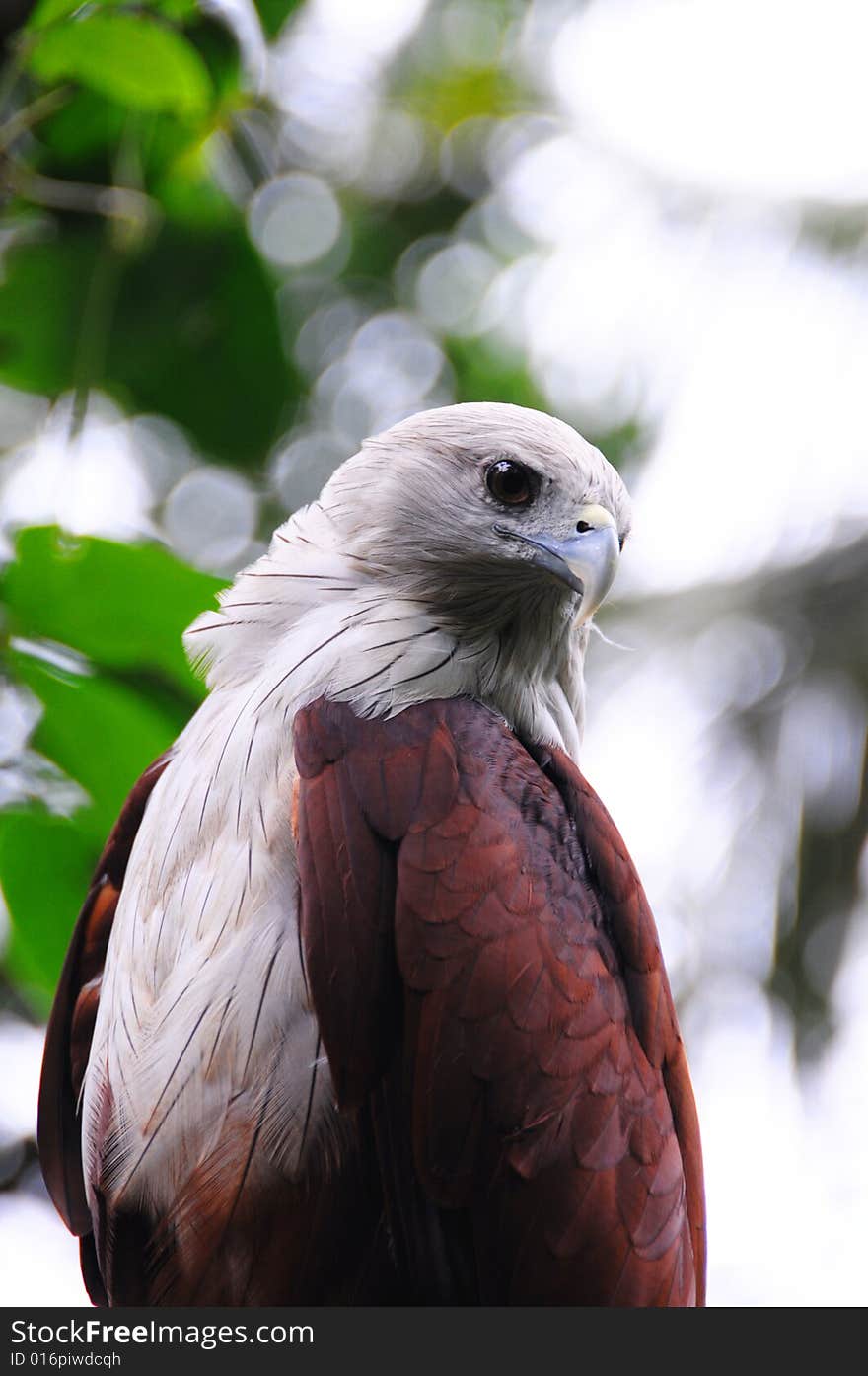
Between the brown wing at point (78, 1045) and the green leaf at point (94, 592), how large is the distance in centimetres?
69

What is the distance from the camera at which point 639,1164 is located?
3.12 metres

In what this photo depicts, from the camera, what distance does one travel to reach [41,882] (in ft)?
10.4

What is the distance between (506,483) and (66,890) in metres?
1.50

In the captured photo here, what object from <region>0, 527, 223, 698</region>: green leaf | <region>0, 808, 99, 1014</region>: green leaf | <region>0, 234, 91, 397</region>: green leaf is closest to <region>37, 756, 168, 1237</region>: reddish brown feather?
<region>0, 808, 99, 1014</region>: green leaf

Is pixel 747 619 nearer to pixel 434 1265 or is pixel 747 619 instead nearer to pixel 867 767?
pixel 867 767

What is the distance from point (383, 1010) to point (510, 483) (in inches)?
56.2

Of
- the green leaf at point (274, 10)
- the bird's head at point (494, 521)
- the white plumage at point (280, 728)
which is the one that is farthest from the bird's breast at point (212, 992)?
the green leaf at point (274, 10)

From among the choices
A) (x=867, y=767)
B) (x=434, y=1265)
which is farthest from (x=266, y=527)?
(x=434, y=1265)

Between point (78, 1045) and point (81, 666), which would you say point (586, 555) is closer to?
point (81, 666)

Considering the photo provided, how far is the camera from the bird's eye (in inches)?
145

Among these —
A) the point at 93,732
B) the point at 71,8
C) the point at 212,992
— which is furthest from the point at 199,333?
the point at 212,992

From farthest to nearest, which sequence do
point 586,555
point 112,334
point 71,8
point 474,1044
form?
1. point 112,334
2. point 586,555
3. point 71,8
4. point 474,1044

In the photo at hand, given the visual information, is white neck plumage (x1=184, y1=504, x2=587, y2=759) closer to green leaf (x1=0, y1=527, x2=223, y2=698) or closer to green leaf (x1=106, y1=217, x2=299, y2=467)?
green leaf (x1=0, y1=527, x2=223, y2=698)

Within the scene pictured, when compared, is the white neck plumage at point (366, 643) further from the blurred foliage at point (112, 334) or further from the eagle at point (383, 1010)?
the blurred foliage at point (112, 334)
